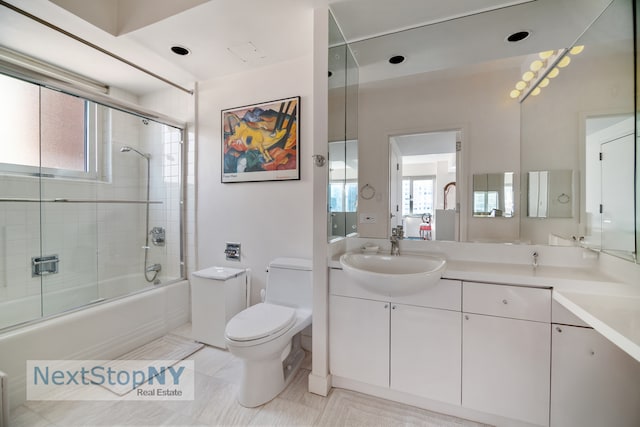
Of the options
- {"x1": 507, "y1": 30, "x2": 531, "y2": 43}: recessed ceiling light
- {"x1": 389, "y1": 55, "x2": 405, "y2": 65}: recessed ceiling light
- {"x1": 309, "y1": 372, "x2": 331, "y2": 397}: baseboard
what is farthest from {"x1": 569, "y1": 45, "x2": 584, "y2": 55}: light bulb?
{"x1": 309, "y1": 372, "x2": 331, "y2": 397}: baseboard

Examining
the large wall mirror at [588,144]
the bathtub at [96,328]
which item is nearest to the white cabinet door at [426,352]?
the large wall mirror at [588,144]

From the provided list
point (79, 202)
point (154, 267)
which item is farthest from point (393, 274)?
point (79, 202)

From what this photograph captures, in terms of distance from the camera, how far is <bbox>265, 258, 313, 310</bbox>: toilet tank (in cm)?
188

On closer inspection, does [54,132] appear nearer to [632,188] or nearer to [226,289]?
[226,289]

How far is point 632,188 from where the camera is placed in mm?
1171

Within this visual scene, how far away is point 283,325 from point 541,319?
1326mm

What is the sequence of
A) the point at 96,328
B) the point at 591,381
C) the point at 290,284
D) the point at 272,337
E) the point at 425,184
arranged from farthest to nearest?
the point at 290,284, the point at 96,328, the point at 425,184, the point at 272,337, the point at 591,381

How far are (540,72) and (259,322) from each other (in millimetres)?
2257

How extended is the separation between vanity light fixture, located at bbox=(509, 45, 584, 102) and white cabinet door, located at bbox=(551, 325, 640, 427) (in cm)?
130

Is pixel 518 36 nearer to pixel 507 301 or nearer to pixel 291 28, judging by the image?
pixel 291 28

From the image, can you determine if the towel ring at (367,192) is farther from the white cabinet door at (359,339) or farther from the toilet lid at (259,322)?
the toilet lid at (259,322)

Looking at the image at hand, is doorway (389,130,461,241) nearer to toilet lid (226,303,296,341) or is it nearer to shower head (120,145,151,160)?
toilet lid (226,303,296,341)

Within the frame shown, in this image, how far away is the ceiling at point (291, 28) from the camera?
1488 mm

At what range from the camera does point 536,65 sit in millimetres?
1501
